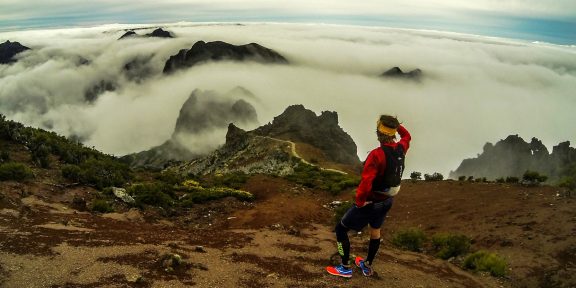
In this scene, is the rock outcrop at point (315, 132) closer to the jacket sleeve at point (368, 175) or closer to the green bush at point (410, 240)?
the green bush at point (410, 240)

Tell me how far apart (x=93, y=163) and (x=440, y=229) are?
17.7 metres

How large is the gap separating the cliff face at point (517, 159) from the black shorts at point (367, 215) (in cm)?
7455

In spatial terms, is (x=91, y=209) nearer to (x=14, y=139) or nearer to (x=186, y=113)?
(x=14, y=139)

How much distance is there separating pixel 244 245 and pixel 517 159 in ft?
308

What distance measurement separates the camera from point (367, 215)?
7855 mm

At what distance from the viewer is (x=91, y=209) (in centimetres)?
1636

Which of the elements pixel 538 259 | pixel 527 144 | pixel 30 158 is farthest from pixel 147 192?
pixel 527 144

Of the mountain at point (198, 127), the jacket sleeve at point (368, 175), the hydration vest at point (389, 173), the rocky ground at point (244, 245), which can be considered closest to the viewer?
the jacket sleeve at point (368, 175)

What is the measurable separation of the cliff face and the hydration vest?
74.7m

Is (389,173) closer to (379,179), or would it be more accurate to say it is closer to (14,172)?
(379,179)

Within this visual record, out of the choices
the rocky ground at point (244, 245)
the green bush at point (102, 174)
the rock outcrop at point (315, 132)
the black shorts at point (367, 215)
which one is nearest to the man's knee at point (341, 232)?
the black shorts at point (367, 215)

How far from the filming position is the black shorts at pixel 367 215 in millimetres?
7816

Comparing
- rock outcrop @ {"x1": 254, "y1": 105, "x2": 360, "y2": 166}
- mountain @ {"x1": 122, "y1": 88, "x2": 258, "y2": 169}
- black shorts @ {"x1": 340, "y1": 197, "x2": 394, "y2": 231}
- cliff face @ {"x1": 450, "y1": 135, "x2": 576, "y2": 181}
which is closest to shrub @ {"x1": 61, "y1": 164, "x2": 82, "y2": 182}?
black shorts @ {"x1": 340, "y1": 197, "x2": 394, "y2": 231}

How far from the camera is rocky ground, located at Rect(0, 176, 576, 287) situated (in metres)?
8.39
